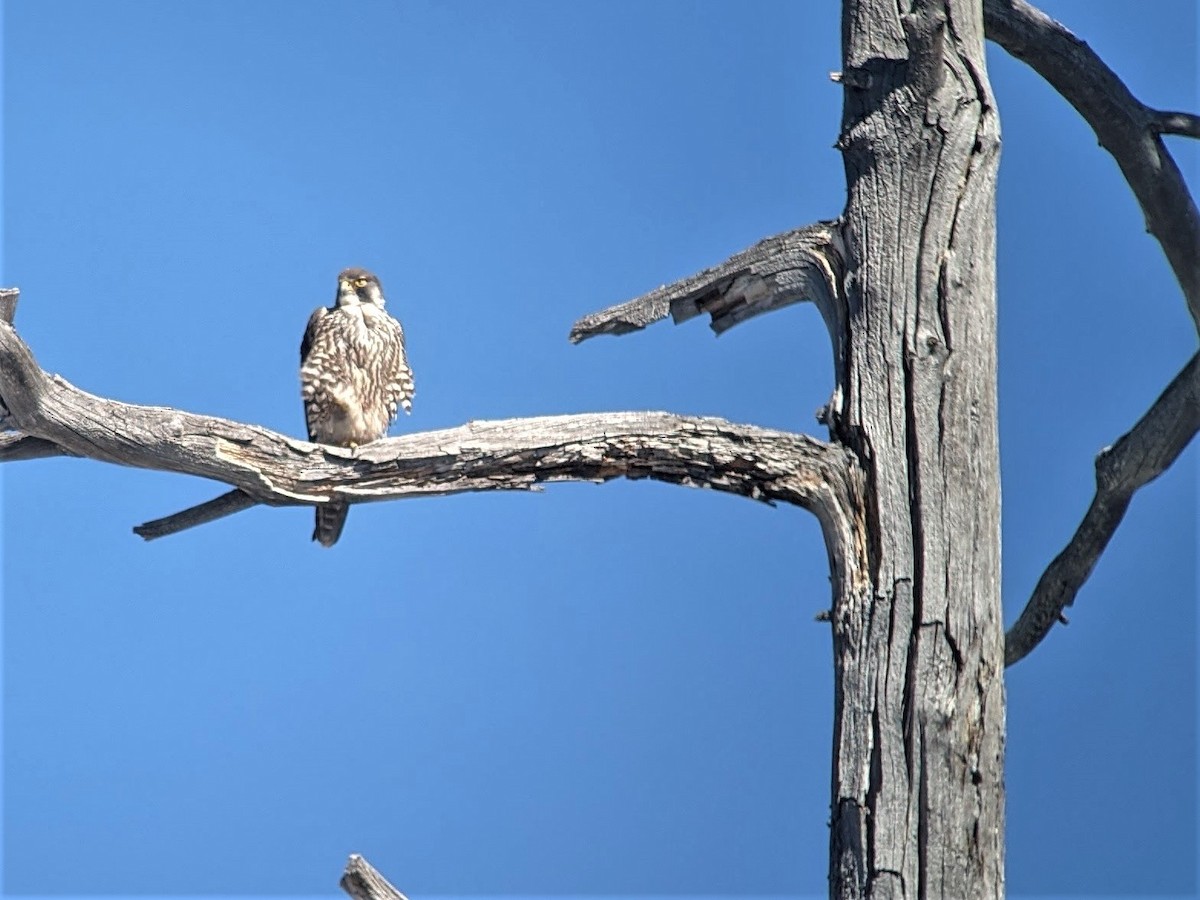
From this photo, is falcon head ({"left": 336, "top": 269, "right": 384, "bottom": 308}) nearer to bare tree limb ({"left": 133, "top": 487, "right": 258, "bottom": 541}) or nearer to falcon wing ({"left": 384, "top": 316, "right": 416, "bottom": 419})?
falcon wing ({"left": 384, "top": 316, "right": 416, "bottom": 419})

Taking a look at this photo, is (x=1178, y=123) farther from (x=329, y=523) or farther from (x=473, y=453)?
(x=329, y=523)

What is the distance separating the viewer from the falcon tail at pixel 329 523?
15.2ft

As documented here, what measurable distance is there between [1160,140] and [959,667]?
1.73 m

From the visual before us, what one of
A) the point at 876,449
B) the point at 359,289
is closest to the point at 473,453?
the point at 876,449

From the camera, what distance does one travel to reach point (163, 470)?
10.2ft

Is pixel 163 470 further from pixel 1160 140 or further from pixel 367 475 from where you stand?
pixel 1160 140

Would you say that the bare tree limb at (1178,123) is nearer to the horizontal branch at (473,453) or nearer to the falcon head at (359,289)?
the horizontal branch at (473,453)

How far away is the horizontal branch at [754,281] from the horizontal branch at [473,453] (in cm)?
28

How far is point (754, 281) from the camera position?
3186mm

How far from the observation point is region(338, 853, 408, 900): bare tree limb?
9.20ft

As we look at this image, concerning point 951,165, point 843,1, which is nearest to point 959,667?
point 951,165

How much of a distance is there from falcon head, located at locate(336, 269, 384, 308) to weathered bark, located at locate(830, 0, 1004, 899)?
239 cm

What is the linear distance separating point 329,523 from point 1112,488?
7.99 feet

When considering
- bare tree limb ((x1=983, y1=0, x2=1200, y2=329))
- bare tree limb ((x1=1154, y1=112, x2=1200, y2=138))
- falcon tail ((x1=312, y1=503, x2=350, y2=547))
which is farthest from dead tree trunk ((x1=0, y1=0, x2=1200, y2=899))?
falcon tail ((x1=312, y1=503, x2=350, y2=547))
